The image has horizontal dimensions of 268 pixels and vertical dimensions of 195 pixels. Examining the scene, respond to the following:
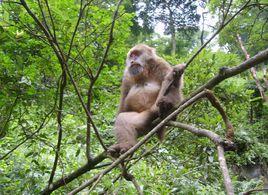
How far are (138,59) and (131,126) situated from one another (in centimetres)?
100

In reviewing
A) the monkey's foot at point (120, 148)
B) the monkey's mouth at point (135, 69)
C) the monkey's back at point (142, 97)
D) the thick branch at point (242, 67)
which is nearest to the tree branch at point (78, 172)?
the monkey's foot at point (120, 148)

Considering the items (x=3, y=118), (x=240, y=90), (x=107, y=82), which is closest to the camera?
(x=3, y=118)

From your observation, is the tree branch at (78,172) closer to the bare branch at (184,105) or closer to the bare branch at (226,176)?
the bare branch at (184,105)

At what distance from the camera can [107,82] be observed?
4.56 m

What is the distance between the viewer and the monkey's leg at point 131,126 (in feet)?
12.5

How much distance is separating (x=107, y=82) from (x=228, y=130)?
9.50 ft

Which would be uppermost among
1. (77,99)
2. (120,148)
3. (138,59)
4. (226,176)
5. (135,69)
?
(138,59)

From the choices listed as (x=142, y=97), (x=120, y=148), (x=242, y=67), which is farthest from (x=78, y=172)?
(x=242, y=67)

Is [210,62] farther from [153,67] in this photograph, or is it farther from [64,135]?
[64,135]

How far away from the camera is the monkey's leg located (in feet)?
12.5

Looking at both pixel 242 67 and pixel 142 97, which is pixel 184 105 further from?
pixel 142 97

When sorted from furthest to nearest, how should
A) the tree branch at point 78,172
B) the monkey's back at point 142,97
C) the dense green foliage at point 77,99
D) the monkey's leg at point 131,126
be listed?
the monkey's back at point 142,97
the monkey's leg at point 131,126
the dense green foliage at point 77,99
the tree branch at point 78,172

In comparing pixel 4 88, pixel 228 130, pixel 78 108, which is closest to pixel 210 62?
pixel 78 108

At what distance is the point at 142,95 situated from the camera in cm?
439
